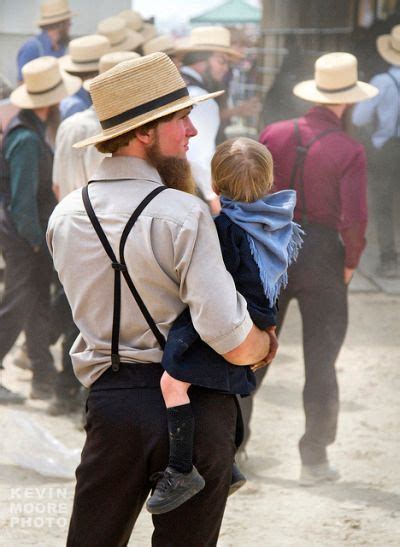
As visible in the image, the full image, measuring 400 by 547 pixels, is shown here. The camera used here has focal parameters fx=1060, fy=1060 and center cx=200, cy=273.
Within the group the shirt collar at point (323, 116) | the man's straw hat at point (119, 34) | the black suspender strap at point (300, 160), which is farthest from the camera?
the man's straw hat at point (119, 34)

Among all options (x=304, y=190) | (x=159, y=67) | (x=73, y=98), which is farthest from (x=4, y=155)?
(x=159, y=67)

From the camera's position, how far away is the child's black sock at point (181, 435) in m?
2.33

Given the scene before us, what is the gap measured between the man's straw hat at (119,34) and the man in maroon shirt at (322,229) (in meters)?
1.72

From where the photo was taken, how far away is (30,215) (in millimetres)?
5297

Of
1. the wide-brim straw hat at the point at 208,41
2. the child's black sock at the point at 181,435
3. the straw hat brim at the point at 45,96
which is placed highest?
the child's black sock at the point at 181,435

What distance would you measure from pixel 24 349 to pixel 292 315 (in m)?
1.89

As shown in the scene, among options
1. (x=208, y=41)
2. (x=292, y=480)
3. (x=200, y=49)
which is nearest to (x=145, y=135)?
(x=292, y=480)

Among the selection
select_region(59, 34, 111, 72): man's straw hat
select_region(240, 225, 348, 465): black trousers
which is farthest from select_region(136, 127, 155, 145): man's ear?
select_region(59, 34, 111, 72): man's straw hat

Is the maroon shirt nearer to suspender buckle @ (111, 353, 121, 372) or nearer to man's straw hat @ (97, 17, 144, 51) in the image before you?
man's straw hat @ (97, 17, 144, 51)

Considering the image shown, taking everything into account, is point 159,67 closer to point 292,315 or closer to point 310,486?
point 310,486

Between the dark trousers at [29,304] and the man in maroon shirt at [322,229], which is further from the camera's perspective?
the dark trousers at [29,304]

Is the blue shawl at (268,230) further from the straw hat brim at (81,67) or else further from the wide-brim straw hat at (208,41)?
the wide-brim straw hat at (208,41)

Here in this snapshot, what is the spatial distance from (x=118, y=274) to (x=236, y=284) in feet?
0.90

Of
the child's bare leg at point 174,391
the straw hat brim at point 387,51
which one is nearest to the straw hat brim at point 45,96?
the straw hat brim at point 387,51
